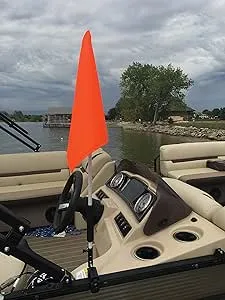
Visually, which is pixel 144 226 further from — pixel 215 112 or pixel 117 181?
pixel 215 112

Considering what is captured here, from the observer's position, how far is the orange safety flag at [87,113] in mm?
1767

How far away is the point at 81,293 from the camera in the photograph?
71.6 inches

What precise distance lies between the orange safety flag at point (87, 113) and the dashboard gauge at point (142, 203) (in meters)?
0.86

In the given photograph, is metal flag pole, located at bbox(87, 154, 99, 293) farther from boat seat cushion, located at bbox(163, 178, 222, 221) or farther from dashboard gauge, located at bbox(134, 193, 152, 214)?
boat seat cushion, located at bbox(163, 178, 222, 221)

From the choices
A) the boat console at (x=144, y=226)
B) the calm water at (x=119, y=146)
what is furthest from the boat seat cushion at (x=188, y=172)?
the calm water at (x=119, y=146)

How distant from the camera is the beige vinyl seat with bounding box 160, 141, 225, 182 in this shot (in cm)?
511

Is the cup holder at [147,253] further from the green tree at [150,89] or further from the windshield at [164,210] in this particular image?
the green tree at [150,89]

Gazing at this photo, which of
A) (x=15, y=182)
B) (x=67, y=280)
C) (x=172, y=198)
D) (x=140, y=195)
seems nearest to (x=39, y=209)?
(x=15, y=182)

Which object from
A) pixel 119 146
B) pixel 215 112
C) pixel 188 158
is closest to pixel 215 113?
pixel 215 112

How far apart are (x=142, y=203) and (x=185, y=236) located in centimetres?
41

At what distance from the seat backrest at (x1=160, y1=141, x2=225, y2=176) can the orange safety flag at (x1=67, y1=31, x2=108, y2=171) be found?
352 cm

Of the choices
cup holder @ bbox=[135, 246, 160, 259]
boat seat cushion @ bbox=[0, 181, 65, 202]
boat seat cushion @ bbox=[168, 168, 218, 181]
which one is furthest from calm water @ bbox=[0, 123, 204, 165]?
cup holder @ bbox=[135, 246, 160, 259]

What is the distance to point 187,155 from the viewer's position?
5.46 meters

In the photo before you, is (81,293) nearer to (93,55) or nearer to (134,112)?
(93,55)
